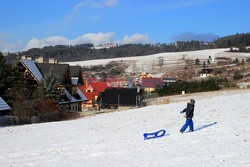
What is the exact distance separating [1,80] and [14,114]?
270 inches

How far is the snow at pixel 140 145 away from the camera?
1335 cm

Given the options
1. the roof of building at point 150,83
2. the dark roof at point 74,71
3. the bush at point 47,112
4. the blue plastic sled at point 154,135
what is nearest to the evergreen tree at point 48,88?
the bush at point 47,112

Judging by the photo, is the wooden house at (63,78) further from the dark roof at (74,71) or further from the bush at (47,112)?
the bush at (47,112)

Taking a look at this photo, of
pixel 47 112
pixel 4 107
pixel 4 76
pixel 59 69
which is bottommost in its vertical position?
pixel 47 112

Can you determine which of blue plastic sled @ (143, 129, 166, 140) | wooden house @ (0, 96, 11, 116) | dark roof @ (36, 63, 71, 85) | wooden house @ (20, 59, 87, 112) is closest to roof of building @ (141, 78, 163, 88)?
wooden house @ (20, 59, 87, 112)

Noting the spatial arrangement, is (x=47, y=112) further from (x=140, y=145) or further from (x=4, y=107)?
(x=140, y=145)

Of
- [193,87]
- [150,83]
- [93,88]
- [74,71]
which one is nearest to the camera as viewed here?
[74,71]

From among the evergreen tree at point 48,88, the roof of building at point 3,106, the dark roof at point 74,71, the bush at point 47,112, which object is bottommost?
the bush at point 47,112

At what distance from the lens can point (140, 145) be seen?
1727cm

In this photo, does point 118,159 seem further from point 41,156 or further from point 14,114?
point 14,114

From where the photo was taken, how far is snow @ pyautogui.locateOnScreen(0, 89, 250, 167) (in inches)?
526

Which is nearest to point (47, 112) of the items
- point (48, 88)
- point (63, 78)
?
point (48, 88)

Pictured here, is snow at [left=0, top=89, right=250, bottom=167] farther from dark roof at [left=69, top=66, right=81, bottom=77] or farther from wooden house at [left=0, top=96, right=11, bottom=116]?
dark roof at [left=69, top=66, right=81, bottom=77]

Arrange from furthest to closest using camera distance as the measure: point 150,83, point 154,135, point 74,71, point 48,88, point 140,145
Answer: point 150,83 < point 74,71 < point 48,88 < point 154,135 < point 140,145
